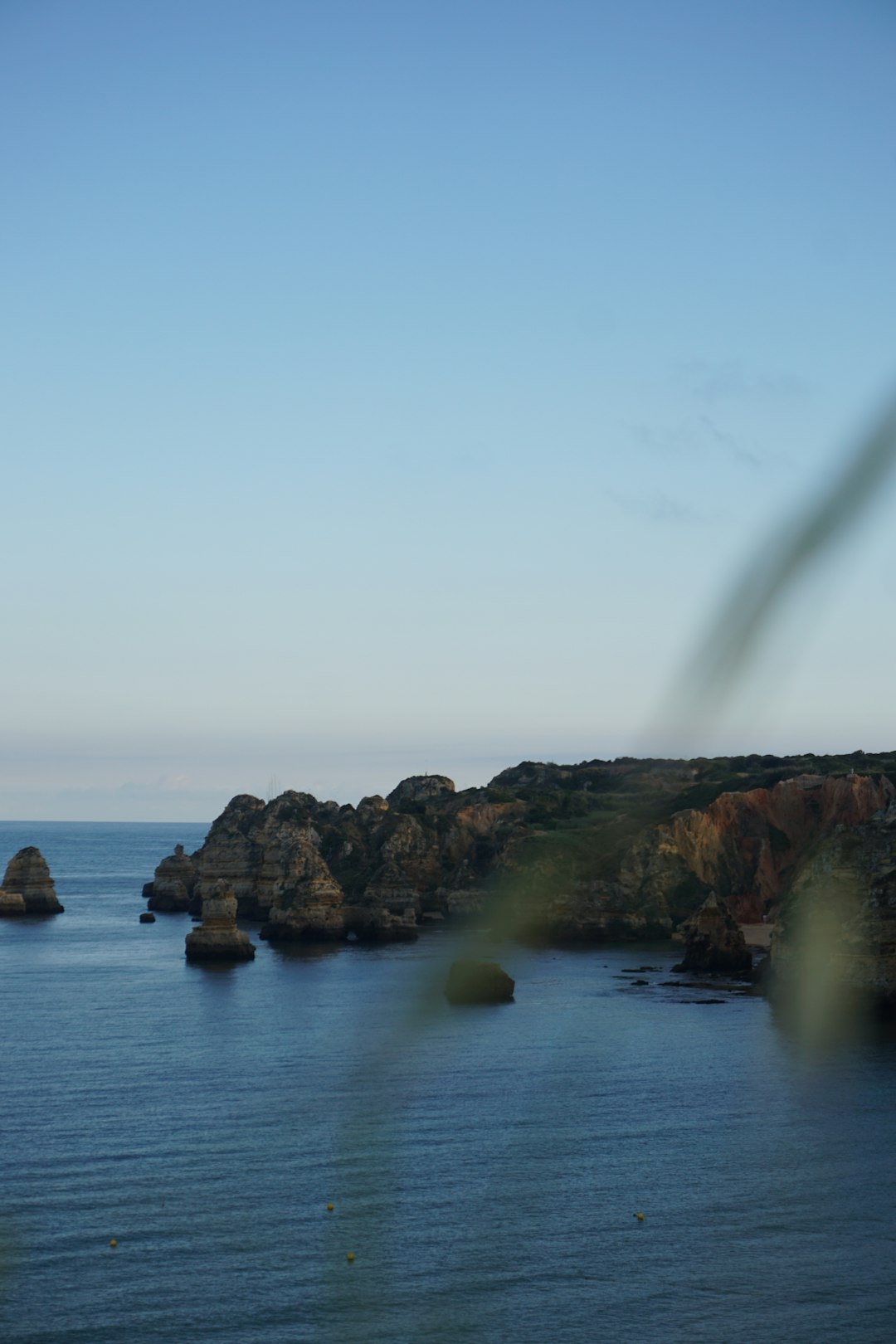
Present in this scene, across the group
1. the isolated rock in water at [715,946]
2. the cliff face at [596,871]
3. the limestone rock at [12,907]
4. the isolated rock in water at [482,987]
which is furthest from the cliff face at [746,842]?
the limestone rock at [12,907]

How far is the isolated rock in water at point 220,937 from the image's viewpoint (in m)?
142

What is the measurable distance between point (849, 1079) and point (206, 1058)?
40.4 meters

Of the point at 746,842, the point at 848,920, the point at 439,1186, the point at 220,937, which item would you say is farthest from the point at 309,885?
the point at 439,1186

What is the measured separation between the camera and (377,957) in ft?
488

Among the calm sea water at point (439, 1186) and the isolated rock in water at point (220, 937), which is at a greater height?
the isolated rock in water at point (220, 937)

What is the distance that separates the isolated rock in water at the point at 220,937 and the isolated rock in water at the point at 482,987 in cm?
3858

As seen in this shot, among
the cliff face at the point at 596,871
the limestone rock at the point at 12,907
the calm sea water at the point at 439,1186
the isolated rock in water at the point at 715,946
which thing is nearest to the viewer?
the calm sea water at the point at 439,1186

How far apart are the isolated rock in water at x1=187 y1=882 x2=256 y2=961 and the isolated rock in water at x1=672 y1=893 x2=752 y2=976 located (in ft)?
156

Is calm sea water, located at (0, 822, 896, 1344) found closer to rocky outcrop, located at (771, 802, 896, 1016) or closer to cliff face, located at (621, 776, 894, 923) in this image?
rocky outcrop, located at (771, 802, 896, 1016)

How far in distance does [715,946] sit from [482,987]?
105 ft

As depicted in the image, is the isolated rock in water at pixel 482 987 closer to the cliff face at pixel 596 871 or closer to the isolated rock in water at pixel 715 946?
the isolated rock in water at pixel 715 946

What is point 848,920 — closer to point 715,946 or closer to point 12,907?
point 715,946

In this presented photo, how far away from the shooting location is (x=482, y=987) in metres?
110

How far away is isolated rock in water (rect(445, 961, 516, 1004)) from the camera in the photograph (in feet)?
359
